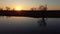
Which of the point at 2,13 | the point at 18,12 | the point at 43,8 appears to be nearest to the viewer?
the point at 43,8

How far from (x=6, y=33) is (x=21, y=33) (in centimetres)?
119

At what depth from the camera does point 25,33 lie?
14719 millimetres

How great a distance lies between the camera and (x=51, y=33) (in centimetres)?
1472

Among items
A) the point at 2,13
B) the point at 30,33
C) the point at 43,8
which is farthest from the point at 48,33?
the point at 2,13

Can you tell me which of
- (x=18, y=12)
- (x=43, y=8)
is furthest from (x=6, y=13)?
(x=43, y=8)

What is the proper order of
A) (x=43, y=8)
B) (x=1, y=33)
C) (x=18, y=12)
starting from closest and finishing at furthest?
(x=1, y=33) → (x=43, y=8) → (x=18, y=12)

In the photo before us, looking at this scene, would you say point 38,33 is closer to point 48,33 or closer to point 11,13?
point 48,33

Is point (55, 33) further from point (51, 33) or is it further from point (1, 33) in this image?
point (1, 33)

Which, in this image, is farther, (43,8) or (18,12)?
(18,12)

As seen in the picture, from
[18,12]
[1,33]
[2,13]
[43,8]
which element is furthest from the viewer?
[18,12]

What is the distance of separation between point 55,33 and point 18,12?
3761 cm

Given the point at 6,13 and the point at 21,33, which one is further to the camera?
the point at 6,13

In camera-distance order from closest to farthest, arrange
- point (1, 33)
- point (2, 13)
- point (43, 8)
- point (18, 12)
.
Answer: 1. point (1, 33)
2. point (43, 8)
3. point (2, 13)
4. point (18, 12)

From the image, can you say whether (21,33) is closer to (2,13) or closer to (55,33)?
(55,33)
